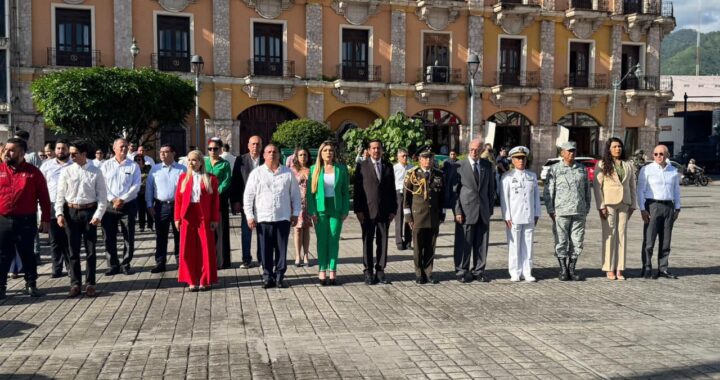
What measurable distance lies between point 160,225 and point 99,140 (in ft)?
40.4

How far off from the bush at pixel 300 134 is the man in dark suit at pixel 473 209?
52.5 ft

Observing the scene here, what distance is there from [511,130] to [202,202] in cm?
2721

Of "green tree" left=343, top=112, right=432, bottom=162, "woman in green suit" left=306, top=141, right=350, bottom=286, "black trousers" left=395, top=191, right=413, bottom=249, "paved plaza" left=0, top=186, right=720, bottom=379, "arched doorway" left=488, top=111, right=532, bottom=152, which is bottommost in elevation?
"paved plaza" left=0, top=186, right=720, bottom=379

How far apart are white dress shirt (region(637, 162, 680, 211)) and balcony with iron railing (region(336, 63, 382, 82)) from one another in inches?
873

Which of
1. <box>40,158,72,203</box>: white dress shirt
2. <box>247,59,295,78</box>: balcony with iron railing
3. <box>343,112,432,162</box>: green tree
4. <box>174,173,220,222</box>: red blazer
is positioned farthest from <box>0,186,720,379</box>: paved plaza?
<box>247,59,295,78</box>: balcony with iron railing

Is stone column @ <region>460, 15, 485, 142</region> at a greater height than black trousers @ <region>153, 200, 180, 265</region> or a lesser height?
greater

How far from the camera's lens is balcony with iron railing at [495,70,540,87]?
32.6 metres

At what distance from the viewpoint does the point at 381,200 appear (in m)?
8.76

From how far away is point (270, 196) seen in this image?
8.41m

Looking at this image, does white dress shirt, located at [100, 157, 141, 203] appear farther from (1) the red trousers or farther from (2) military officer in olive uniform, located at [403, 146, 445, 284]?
(2) military officer in olive uniform, located at [403, 146, 445, 284]

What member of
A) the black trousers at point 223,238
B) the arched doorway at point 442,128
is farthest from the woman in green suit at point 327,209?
the arched doorway at point 442,128

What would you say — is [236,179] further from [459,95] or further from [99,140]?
[459,95]

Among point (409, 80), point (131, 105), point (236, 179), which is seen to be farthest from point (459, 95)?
point (236, 179)

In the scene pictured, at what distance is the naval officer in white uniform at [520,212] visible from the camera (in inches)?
354
